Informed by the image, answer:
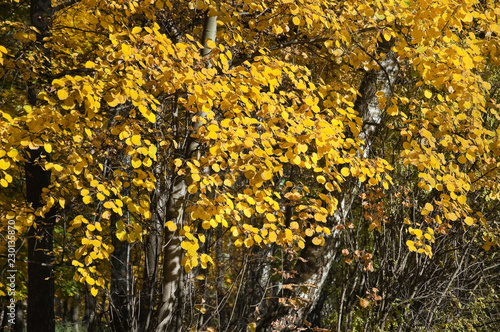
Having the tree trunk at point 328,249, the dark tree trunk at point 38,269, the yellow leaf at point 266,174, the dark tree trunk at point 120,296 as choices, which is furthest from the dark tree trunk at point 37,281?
the yellow leaf at point 266,174

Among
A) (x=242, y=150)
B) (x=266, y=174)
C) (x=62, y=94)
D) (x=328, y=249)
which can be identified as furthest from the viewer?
(x=328, y=249)

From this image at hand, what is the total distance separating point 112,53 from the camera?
9.95 feet

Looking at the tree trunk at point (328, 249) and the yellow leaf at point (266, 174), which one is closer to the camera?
the yellow leaf at point (266, 174)

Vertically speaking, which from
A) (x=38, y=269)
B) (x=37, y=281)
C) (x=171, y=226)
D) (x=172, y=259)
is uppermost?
(x=171, y=226)

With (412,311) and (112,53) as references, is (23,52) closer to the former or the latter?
(112,53)

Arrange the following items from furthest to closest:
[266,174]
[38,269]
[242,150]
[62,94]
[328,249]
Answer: [38,269] → [328,249] → [242,150] → [266,174] → [62,94]

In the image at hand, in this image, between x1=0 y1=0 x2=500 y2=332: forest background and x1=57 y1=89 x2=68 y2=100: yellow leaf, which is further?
x1=0 y1=0 x2=500 y2=332: forest background

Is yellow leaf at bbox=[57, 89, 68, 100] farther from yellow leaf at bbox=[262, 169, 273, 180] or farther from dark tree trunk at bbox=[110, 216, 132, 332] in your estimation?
yellow leaf at bbox=[262, 169, 273, 180]

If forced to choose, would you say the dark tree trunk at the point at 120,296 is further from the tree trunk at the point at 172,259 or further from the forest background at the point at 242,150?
the tree trunk at the point at 172,259

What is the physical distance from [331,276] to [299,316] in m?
3.48

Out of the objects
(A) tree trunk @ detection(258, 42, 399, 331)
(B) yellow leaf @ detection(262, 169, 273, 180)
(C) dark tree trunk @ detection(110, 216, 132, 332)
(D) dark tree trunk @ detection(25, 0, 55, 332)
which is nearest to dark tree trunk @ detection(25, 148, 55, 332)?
(D) dark tree trunk @ detection(25, 0, 55, 332)

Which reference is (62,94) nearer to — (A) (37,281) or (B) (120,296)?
(B) (120,296)

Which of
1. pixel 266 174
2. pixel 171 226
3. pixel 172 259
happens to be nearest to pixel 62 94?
pixel 171 226

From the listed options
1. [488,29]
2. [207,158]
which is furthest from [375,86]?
[207,158]
